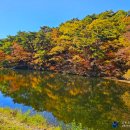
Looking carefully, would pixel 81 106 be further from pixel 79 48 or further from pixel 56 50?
pixel 56 50

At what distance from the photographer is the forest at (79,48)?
2196 inches

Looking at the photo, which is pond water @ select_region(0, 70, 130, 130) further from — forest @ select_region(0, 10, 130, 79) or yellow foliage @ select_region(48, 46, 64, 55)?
yellow foliage @ select_region(48, 46, 64, 55)

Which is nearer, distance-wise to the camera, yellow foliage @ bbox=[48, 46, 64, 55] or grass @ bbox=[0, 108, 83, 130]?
grass @ bbox=[0, 108, 83, 130]

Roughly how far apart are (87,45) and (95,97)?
28.9m

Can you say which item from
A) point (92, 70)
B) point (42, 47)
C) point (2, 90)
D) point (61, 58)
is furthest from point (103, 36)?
point (2, 90)

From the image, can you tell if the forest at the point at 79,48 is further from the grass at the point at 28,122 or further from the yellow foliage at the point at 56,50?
the grass at the point at 28,122

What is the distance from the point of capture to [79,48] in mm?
61688

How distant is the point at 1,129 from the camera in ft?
38.4

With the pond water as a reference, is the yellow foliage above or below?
above

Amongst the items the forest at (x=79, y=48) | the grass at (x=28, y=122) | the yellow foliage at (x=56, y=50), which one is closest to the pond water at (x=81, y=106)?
the grass at (x=28, y=122)

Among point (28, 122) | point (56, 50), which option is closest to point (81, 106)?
point (28, 122)

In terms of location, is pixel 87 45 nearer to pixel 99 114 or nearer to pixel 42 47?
pixel 42 47

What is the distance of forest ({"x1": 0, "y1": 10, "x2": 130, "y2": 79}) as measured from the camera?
183 feet

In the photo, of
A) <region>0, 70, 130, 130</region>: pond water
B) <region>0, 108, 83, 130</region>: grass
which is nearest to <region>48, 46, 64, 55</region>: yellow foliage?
<region>0, 70, 130, 130</region>: pond water
